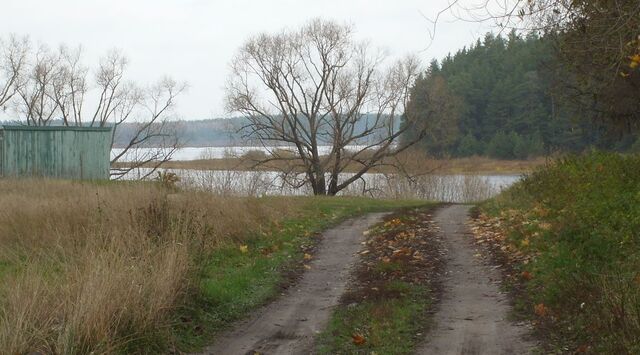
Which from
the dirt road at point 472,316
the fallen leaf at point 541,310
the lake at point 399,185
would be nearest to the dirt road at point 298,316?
the dirt road at point 472,316

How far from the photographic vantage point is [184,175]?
19703 millimetres

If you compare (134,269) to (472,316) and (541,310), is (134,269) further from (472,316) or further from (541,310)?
(541,310)

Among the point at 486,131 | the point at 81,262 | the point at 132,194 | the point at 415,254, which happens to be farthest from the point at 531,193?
the point at 486,131

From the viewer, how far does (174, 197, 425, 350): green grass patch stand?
8.65 m

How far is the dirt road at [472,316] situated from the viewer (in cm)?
747

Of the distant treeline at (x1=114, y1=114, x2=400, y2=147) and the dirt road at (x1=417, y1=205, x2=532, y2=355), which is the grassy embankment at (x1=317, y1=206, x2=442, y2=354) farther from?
the distant treeline at (x1=114, y1=114, x2=400, y2=147)

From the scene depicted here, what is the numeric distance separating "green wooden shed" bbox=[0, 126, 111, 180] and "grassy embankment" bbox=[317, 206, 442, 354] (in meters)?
17.1

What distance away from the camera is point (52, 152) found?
28.5 metres

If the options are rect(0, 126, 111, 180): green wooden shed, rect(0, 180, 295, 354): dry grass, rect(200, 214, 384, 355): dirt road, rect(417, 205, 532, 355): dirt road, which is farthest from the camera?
rect(0, 126, 111, 180): green wooden shed

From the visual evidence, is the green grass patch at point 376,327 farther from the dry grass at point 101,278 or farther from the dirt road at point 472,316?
the dry grass at point 101,278

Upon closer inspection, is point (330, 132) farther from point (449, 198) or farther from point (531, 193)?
point (531, 193)

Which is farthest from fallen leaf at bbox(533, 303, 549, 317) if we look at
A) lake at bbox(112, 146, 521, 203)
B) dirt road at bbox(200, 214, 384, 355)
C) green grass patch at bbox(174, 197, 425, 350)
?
lake at bbox(112, 146, 521, 203)

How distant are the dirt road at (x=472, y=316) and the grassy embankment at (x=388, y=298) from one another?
8.2 inches

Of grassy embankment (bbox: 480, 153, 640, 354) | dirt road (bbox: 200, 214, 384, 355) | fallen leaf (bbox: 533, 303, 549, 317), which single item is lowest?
dirt road (bbox: 200, 214, 384, 355)
